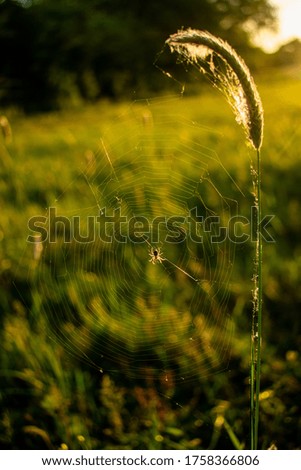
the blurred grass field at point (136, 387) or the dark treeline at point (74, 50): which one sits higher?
the dark treeline at point (74, 50)

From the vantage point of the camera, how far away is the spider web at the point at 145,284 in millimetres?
1734

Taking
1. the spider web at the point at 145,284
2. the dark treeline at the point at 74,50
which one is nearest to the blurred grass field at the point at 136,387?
the spider web at the point at 145,284

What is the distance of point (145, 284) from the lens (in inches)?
81.1

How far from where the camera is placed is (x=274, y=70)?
18109 mm

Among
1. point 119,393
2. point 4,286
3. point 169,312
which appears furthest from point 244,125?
point 4,286

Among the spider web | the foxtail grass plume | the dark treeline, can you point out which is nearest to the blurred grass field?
the spider web

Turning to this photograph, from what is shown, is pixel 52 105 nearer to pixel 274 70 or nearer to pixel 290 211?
pixel 290 211

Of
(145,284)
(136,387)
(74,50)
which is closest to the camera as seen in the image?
(136,387)

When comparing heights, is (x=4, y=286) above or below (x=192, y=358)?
above

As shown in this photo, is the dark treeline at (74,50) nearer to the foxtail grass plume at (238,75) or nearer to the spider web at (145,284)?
the spider web at (145,284)

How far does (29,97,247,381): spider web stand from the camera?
68.3 inches

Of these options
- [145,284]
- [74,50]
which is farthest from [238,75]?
[74,50]

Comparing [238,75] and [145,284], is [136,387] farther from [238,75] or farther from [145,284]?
[238,75]

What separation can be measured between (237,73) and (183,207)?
5.77 feet
